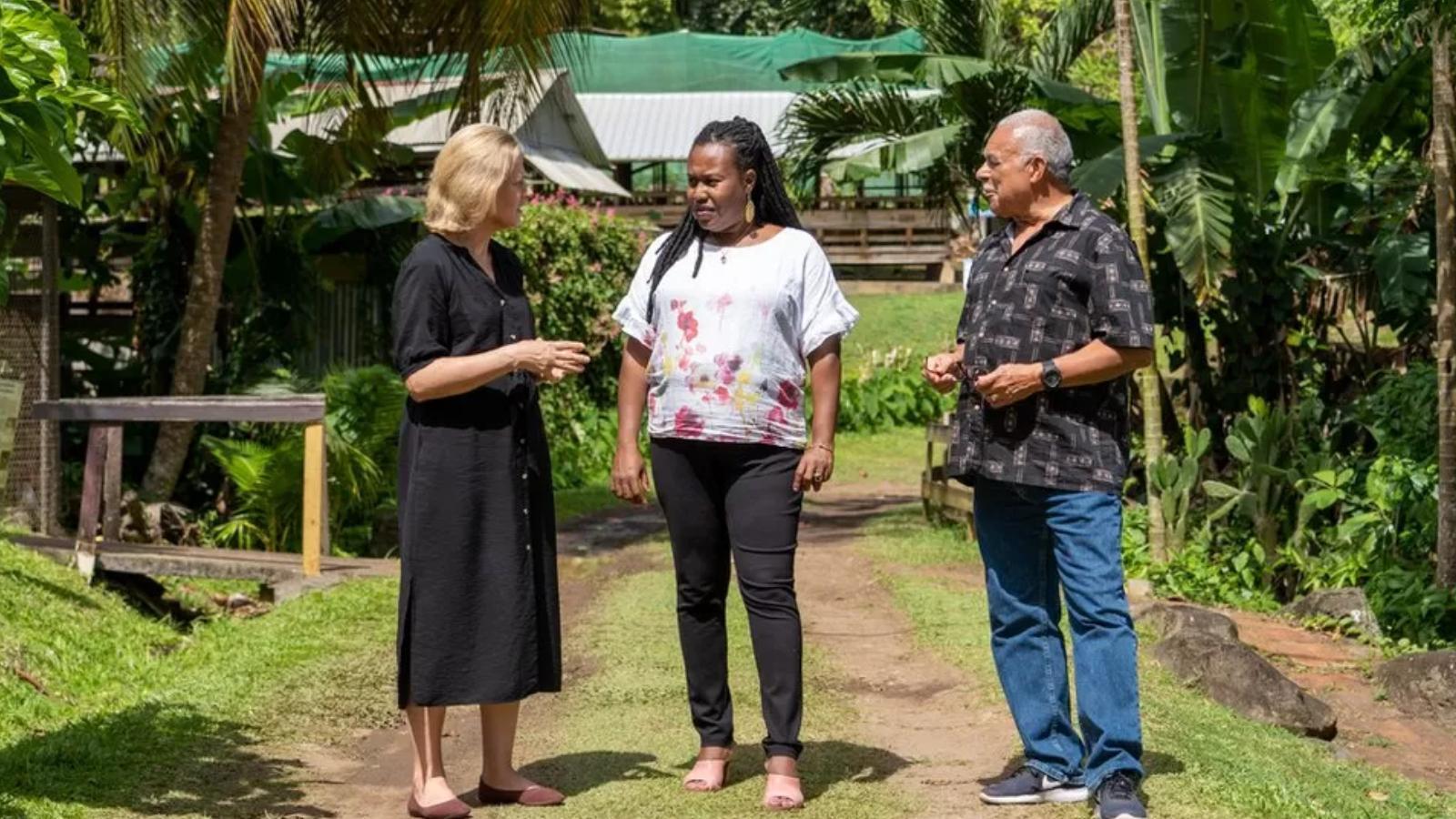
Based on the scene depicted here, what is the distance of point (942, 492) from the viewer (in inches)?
608

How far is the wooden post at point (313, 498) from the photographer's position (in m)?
11.3

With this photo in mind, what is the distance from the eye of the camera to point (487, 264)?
5.86m

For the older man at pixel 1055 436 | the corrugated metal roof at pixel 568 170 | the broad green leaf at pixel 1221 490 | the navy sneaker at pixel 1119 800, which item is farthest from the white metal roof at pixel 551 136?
the navy sneaker at pixel 1119 800

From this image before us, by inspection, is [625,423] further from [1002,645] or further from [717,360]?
[1002,645]

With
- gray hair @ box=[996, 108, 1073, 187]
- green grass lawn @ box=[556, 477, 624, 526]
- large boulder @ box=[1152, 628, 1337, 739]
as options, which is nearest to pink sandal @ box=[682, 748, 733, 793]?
gray hair @ box=[996, 108, 1073, 187]

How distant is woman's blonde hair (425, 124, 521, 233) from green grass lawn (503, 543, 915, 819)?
A: 1731 mm

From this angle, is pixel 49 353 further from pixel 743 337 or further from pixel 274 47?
pixel 743 337

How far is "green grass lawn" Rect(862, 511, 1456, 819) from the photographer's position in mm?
5820

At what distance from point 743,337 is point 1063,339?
0.90m

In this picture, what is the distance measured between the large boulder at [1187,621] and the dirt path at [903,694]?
45.4 inches

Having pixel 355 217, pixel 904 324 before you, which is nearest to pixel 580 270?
pixel 355 217

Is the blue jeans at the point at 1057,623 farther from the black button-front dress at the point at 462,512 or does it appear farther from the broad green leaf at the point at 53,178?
the broad green leaf at the point at 53,178

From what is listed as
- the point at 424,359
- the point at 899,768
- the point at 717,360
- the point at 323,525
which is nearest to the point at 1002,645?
the point at 899,768

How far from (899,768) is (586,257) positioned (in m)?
14.1
